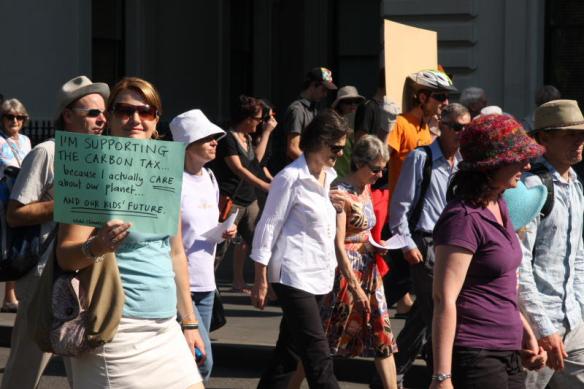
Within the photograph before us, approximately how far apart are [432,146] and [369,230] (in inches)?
24.3

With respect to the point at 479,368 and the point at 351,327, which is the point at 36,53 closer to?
the point at 351,327

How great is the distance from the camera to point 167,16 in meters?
23.1

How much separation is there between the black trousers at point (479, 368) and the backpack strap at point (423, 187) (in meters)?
3.04

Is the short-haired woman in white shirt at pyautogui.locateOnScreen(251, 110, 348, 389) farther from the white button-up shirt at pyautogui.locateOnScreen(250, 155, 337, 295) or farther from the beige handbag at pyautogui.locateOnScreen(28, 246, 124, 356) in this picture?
the beige handbag at pyautogui.locateOnScreen(28, 246, 124, 356)

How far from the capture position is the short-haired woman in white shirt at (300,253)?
712cm

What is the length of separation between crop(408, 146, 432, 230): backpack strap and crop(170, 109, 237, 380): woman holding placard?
1456 millimetres

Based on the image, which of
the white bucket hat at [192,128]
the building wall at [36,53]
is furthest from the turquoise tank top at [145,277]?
the building wall at [36,53]

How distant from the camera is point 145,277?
16.5 ft

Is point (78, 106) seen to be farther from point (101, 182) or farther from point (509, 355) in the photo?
point (509, 355)

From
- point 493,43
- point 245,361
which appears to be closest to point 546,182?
point 245,361

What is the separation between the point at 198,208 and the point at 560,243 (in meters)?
1.97

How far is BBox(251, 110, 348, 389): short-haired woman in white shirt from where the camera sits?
712 centimetres

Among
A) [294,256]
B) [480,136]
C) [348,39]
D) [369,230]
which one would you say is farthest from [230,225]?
[348,39]

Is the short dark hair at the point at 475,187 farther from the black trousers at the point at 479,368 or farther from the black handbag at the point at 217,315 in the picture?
the black handbag at the point at 217,315
